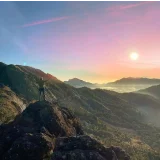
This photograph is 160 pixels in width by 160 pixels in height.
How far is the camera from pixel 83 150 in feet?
64.6

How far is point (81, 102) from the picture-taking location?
12325 centimetres

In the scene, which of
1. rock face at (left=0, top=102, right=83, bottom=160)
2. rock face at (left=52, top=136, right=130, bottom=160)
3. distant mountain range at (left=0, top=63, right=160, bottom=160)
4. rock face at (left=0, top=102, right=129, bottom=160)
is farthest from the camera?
distant mountain range at (left=0, top=63, right=160, bottom=160)

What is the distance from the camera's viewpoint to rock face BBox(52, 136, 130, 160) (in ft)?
62.3

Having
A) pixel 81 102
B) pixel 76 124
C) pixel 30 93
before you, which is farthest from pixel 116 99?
pixel 76 124

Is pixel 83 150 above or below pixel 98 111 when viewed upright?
above

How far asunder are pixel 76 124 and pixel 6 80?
81.7 meters

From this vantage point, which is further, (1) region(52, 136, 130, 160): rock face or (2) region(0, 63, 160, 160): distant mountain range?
(2) region(0, 63, 160, 160): distant mountain range

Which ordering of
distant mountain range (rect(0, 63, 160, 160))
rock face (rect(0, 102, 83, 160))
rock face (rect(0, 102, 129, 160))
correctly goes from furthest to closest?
distant mountain range (rect(0, 63, 160, 160)) → rock face (rect(0, 102, 83, 160)) → rock face (rect(0, 102, 129, 160))

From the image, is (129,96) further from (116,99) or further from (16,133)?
(16,133)

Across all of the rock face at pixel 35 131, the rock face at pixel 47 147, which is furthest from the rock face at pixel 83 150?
the rock face at pixel 35 131

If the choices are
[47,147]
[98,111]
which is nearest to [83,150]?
[47,147]

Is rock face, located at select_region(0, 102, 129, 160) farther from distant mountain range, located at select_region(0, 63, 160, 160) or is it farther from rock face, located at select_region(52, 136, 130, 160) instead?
distant mountain range, located at select_region(0, 63, 160, 160)

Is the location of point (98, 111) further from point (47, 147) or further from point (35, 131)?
point (47, 147)

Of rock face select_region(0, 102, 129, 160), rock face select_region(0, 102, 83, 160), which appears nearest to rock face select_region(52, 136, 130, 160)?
rock face select_region(0, 102, 129, 160)
